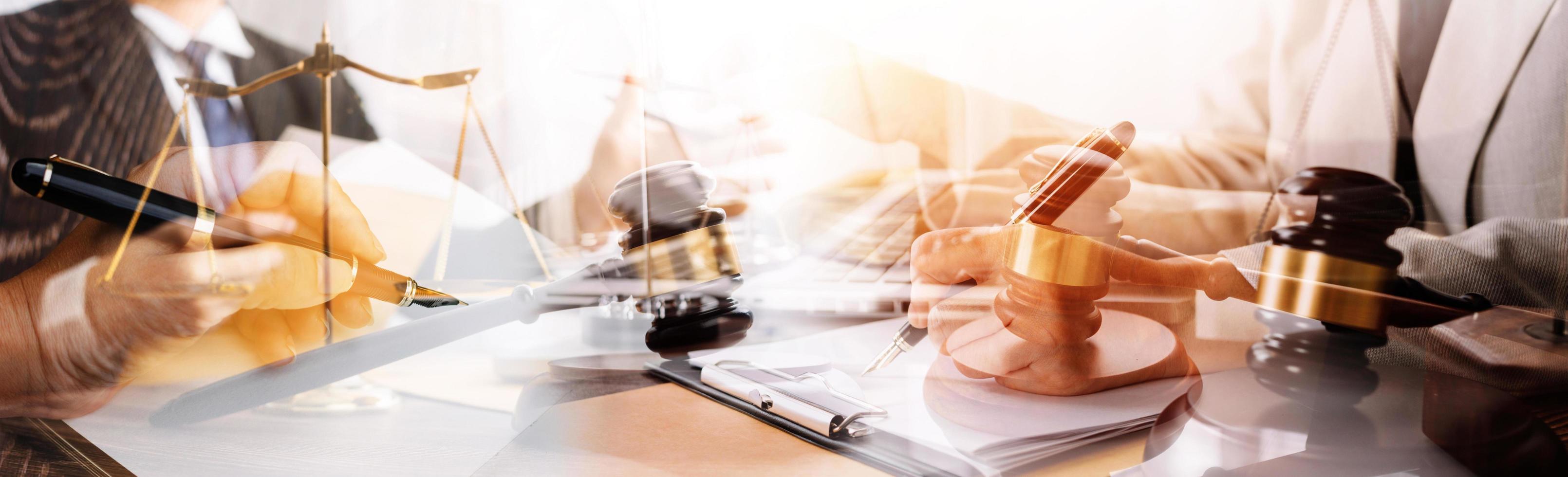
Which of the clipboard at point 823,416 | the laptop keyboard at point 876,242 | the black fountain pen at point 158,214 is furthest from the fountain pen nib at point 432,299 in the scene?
the laptop keyboard at point 876,242

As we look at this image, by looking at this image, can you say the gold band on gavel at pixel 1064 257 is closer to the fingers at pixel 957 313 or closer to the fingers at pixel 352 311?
the fingers at pixel 957 313

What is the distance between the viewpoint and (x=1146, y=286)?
396 millimetres

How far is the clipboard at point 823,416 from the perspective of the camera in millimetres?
377

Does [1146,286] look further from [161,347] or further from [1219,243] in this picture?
[161,347]

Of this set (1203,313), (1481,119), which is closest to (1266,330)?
(1203,313)

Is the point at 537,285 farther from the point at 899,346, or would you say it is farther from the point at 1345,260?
the point at 1345,260

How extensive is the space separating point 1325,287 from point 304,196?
767mm

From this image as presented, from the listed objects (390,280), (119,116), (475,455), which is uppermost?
(119,116)

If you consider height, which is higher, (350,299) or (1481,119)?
(1481,119)

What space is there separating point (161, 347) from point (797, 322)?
0.58 meters

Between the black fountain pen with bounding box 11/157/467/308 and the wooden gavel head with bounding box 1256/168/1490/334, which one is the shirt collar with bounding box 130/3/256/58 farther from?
the wooden gavel head with bounding box 1256/168/1490/334

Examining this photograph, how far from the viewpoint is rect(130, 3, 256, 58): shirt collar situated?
0.59 metres

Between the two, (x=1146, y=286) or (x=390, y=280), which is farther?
(x=390, y=280)

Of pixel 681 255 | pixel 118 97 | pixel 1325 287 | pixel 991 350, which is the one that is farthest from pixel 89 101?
pixel 1325 287
